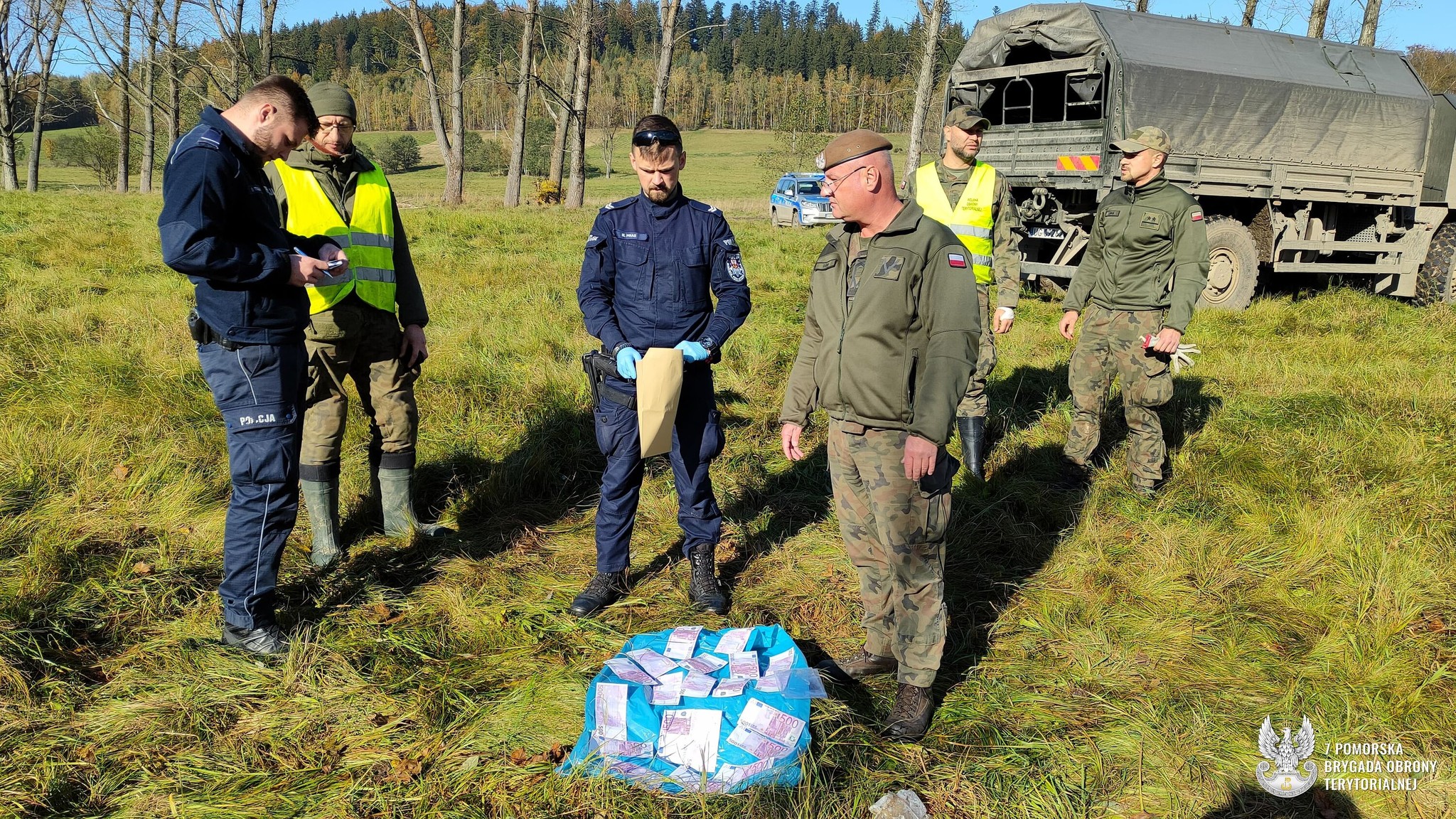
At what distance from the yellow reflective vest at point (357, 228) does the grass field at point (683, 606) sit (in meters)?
1.14

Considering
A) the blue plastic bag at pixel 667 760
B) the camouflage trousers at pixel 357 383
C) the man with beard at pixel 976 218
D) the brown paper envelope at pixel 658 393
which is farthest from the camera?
the man with beard at pixel 976 218

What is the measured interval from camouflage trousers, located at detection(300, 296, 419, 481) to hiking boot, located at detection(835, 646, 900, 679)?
7.55 ft

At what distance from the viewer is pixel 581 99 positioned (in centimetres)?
2269

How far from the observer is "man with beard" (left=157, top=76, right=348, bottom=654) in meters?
2.64

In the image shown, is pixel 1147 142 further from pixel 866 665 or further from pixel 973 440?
pixel 866 665

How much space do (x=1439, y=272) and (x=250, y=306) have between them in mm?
12834

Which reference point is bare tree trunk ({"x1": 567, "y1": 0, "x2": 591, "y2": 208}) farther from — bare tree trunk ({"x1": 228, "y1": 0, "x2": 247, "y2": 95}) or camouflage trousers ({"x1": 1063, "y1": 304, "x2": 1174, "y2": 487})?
camouflage trousers ({"x1": 1063, "y1": 304, "x2": 1174, "y2": 487})

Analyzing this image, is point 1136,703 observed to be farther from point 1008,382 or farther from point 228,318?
point 1008,382

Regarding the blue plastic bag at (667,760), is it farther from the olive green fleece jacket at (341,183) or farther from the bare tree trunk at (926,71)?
the bare tree trunk at (926,71)

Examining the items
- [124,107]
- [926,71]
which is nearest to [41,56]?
[124,107]

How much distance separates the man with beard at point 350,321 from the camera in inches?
141

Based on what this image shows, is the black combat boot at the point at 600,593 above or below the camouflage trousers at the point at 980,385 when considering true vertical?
below

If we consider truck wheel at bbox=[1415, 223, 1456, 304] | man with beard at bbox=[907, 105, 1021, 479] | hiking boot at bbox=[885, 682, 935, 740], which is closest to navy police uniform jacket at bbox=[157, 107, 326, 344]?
hiking boot at bbox=[885, 682, 935, 740]

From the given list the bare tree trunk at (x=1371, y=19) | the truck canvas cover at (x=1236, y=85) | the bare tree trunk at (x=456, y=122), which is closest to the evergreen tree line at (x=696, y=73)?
the bare tree trunk at (x=456, y=122)
